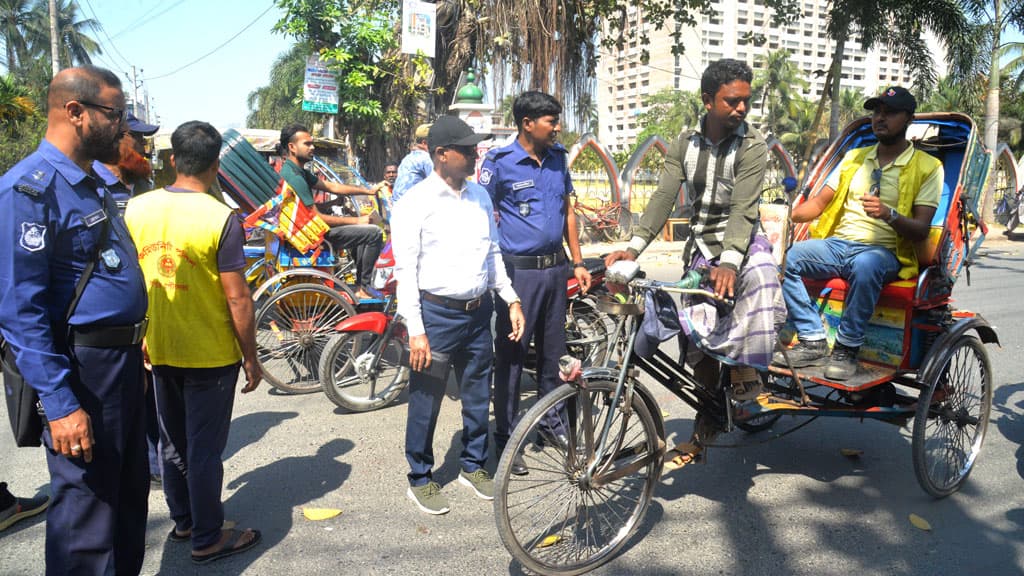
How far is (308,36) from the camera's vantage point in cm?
1111

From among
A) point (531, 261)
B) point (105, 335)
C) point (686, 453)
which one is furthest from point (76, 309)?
point (686, 453)

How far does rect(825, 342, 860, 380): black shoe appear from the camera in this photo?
3682mm

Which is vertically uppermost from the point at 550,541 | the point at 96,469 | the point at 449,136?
the point at 449,136

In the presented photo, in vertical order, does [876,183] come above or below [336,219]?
above

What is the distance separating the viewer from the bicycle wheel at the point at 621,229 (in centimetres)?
1526

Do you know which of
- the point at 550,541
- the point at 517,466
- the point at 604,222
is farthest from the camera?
the point at 604,222

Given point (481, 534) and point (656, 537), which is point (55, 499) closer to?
point (481, 534)

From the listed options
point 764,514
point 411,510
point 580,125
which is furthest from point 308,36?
point 764,514

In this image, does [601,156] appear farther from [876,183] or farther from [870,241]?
[870,241]

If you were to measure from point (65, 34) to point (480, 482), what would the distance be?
5581cm

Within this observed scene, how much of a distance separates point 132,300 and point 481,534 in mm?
1852

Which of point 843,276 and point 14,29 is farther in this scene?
point 14,29

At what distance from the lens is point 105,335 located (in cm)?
228

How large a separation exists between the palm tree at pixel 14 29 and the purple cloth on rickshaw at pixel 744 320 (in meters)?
52.2
